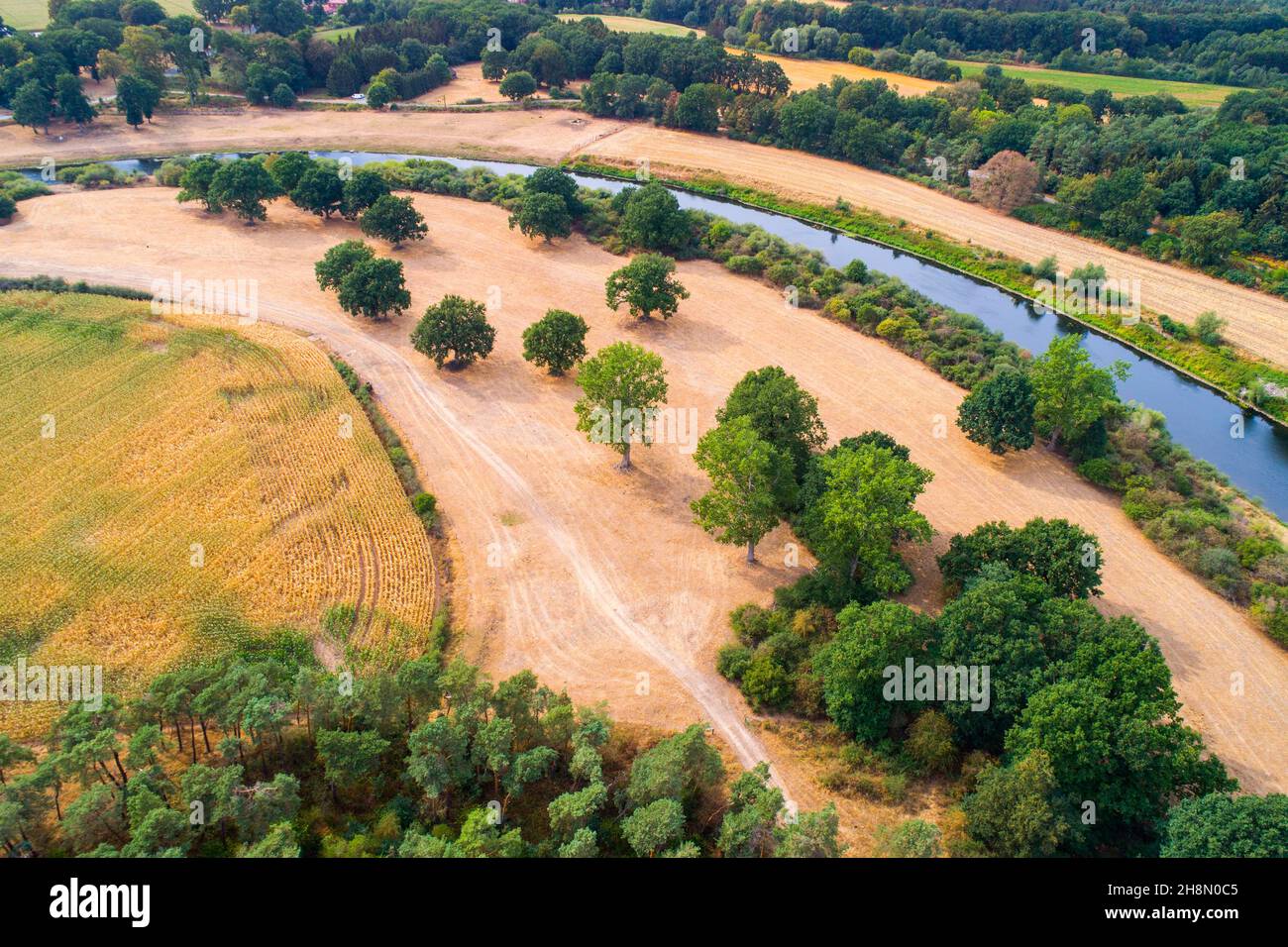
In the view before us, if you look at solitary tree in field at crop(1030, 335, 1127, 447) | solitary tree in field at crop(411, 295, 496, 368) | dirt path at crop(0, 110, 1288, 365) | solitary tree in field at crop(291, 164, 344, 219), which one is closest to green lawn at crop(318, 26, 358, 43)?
dirt path at crop(0, 110, 1288, 365)

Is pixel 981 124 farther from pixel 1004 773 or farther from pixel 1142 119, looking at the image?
pixel 1004 773

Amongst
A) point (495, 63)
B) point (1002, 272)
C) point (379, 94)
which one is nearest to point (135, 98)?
point (379, 94)

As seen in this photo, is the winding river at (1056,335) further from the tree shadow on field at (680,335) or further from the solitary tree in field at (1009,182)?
the tree shadow on field at (680,335)

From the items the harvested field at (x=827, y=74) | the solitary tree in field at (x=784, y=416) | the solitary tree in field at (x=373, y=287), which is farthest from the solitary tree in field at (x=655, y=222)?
the harvested field at (x=827, y=74)

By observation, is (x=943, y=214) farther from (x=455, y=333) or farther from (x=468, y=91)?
(x=468, y=91)

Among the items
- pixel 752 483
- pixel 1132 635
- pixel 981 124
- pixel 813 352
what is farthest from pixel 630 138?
pixel 1132 635

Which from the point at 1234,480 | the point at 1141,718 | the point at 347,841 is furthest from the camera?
the point at 1234,480
